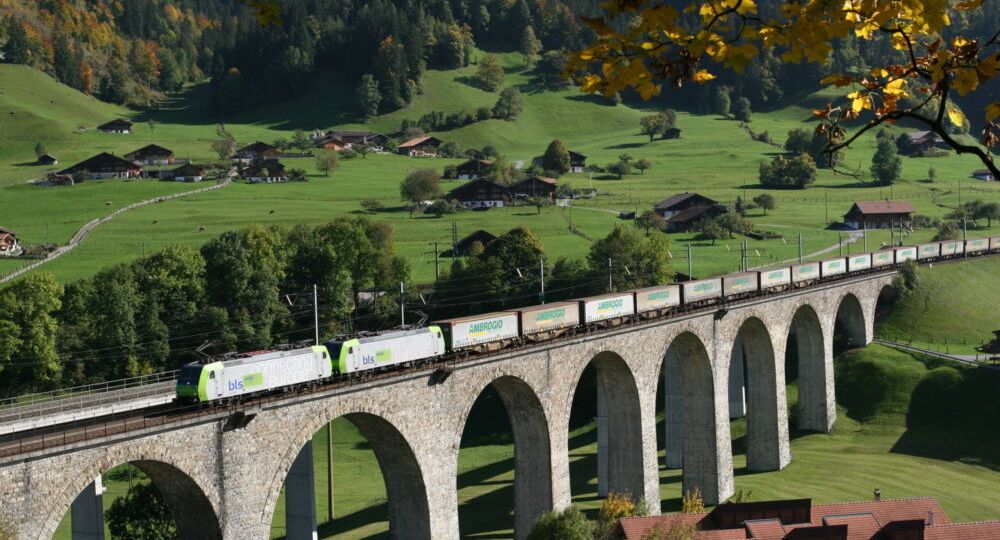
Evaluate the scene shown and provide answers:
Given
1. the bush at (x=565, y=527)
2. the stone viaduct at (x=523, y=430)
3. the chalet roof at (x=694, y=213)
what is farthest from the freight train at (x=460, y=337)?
the chalet roof at (x=694, y=213)

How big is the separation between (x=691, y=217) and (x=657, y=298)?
258 feet

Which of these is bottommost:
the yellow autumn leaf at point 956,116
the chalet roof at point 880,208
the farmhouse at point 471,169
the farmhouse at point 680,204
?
the chalet roof at point 880,208

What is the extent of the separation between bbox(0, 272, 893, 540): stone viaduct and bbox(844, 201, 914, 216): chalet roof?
48755mm

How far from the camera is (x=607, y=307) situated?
7194 cm

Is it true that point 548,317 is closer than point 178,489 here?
No

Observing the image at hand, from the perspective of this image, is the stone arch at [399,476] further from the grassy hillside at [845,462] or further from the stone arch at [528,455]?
the grassy hillside at [845,462]

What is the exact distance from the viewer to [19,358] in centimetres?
9331

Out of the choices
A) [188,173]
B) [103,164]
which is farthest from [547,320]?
[103,164]

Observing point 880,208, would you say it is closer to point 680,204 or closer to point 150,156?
point 680,204

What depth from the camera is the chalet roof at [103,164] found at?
606ft

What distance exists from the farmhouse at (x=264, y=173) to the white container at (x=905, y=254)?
10185 centimetres

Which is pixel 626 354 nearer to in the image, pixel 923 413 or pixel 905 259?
Answer: pixel 923 413

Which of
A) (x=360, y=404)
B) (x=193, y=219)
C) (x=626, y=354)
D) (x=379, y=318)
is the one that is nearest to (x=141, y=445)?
(x=360, y=404)

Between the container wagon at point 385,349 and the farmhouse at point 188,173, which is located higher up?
the farmhouse at point 188,173
